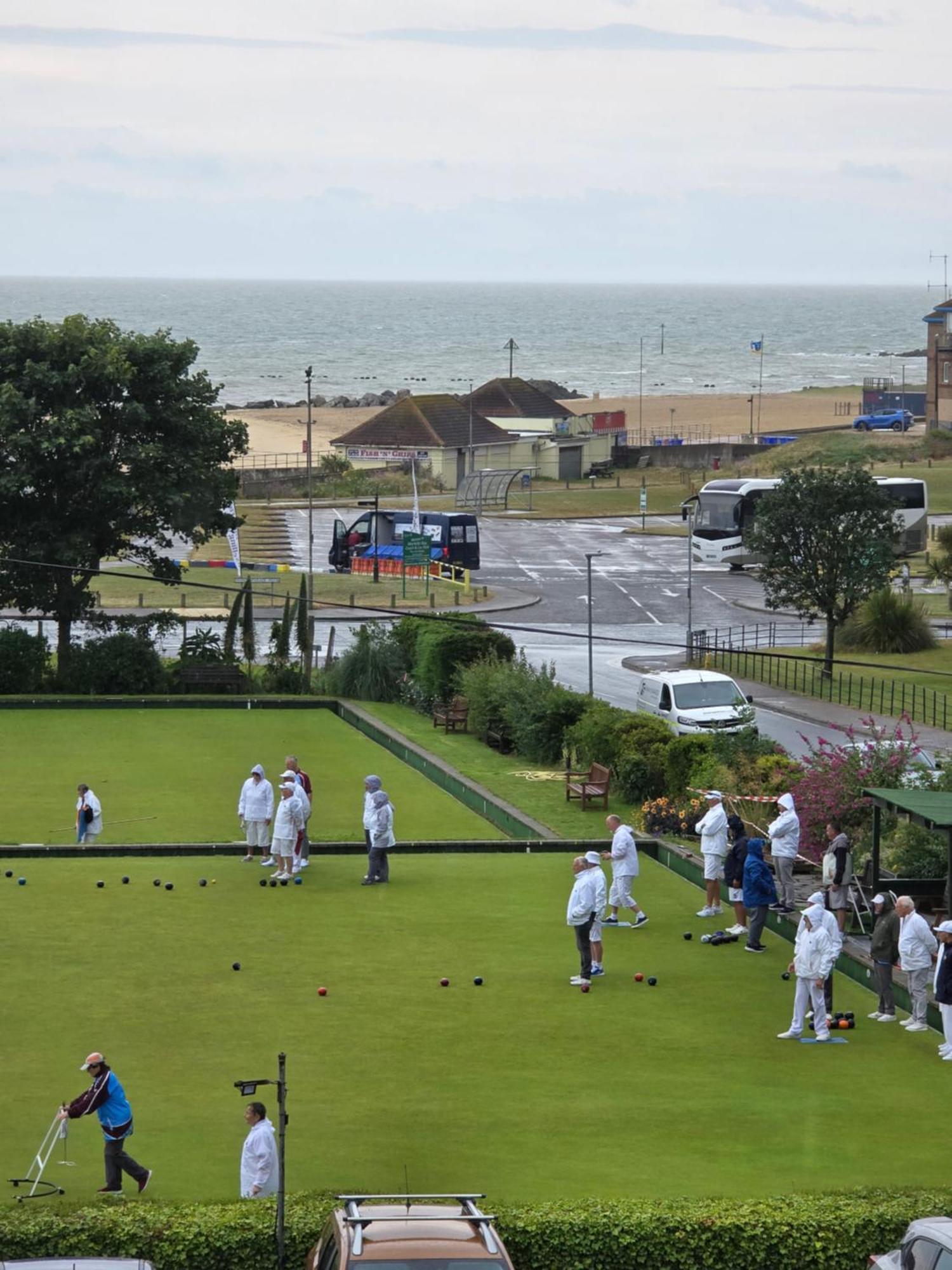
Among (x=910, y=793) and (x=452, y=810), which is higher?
(x=910, y=793)

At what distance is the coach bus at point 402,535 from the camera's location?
65625 mm

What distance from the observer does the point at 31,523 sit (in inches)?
1660

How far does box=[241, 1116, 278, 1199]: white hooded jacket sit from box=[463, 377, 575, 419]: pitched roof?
93.4 meters

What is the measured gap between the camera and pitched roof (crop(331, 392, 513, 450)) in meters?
93.2

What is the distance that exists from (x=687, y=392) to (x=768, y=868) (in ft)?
589

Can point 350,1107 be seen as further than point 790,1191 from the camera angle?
Yes

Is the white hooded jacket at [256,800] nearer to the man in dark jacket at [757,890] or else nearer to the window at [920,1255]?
the man in dark jacket at [757,890]

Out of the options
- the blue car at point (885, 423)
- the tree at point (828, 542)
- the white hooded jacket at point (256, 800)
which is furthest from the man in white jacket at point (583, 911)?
the blue car at point (885, 423)

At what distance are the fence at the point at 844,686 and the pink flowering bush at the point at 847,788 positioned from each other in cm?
1361

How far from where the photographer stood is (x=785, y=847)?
895 inches

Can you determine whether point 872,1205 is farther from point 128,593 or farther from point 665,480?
point 665,480

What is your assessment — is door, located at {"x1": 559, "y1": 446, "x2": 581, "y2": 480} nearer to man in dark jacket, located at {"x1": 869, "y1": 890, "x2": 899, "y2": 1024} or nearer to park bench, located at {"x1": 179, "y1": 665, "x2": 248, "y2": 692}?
park bench, located at {"x1": 179, "y1": 665, "x2": 248, "y2": 692}

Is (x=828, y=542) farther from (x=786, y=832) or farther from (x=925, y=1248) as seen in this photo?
(x=925, y=1248)

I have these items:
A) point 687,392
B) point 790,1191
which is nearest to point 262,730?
point 790,1191
